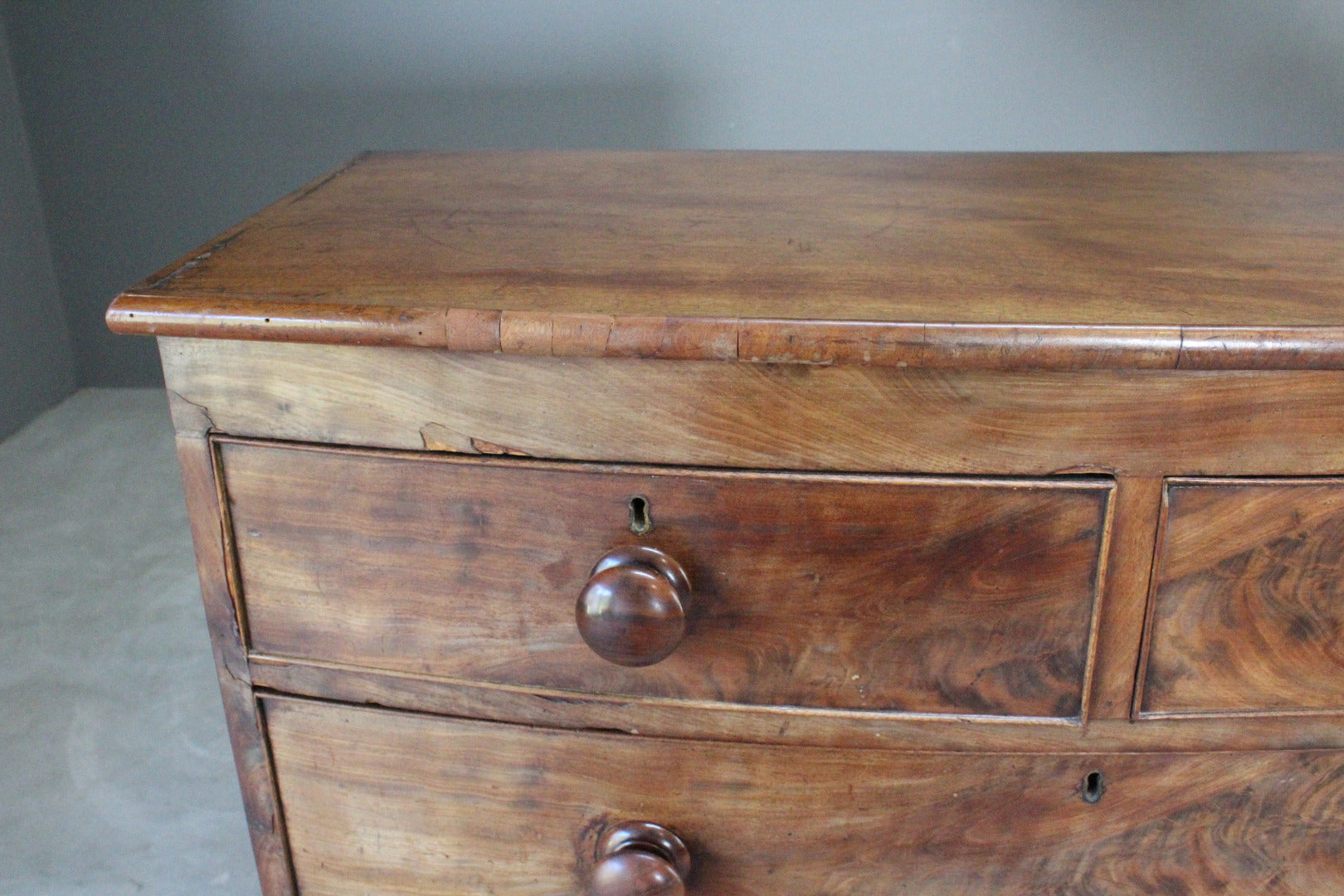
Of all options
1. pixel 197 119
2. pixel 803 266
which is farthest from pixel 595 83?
pixel 803 266

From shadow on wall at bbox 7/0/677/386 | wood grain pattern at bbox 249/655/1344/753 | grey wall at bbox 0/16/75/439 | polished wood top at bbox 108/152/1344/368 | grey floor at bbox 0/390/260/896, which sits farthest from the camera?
grey wall at bbox 0/16/75/439

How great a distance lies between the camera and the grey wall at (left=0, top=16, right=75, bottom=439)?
2.07 m

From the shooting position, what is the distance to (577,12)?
188 centimetres

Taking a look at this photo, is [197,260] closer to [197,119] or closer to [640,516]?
[640,516]

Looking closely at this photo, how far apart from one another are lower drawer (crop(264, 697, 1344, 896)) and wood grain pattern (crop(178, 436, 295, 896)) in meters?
0.02

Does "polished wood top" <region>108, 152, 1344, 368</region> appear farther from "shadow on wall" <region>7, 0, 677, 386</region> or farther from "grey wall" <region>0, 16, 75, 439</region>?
"grey wall" <region>0, 16, 75, 439</region>

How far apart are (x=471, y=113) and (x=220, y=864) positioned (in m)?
1.26

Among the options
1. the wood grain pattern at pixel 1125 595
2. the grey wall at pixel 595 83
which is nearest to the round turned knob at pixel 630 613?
the wood grain pattern at pixel 1125 595

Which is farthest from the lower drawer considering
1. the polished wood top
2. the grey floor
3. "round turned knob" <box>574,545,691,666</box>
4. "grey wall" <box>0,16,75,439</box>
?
"grey wall" <box>0,16,75,439</box>

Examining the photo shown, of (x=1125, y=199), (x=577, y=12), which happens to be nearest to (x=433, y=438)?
(x=1125, y=199)

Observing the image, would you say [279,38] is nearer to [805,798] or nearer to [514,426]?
[514,426]

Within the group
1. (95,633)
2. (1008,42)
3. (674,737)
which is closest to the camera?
(674,737)

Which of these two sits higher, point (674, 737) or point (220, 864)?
point (674, 737)

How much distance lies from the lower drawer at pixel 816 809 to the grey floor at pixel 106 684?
0.45 meters
